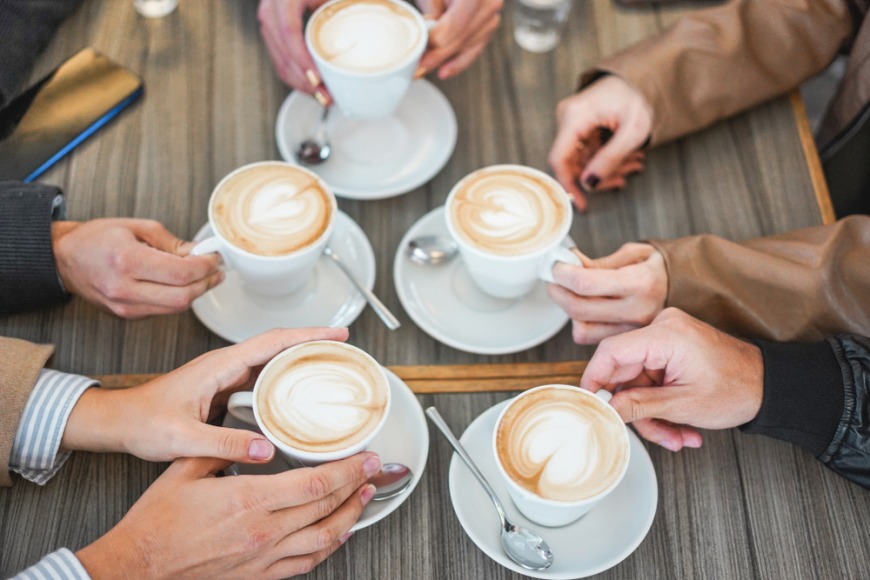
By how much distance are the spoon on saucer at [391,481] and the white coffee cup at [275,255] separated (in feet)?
1.17

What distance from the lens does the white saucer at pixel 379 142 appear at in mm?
1544

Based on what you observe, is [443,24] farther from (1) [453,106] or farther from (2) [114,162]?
(2) [114,162]

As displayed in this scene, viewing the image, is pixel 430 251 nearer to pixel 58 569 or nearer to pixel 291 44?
pixel 291 44

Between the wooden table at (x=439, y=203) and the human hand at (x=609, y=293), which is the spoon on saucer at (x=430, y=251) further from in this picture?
the human hand at (x=609, y=293)

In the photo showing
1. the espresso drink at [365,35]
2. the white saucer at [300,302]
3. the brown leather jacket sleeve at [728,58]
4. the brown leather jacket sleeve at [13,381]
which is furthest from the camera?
the brown leather jacket sleeve at [728,58]

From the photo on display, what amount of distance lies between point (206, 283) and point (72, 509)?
0.38 m

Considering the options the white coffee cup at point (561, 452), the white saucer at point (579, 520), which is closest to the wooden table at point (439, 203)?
the white saucer at point (579, 520)

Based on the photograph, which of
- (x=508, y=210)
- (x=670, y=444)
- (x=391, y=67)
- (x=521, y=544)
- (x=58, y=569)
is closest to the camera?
(x=58, y=569)

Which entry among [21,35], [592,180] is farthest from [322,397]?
[21,35]

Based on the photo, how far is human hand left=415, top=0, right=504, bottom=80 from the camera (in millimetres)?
1544

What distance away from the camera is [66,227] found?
4.41ft

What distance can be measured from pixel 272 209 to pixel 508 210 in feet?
1.27

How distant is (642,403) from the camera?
3.83ft

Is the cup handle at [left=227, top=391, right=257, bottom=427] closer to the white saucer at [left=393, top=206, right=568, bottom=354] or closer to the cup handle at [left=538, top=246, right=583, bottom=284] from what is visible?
the white saucer at [left=393, top=206, right=568, bottom=354]
